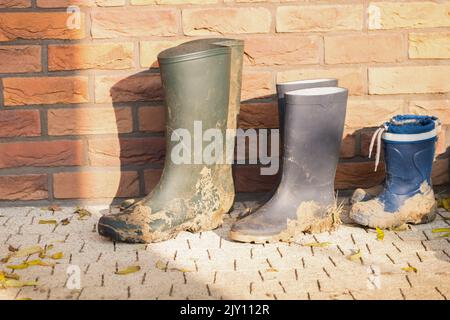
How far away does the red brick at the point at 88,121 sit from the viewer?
9.54ft

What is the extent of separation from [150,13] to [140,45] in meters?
0.13

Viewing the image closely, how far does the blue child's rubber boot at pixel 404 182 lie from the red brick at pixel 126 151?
0.84 meters

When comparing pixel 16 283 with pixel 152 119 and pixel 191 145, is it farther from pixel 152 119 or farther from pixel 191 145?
pixel 152 119

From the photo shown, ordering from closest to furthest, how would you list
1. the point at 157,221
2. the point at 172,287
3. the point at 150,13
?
the point at 172,287
the point at 157,221
the point at 150,13

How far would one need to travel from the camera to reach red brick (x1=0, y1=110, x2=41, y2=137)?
2896mm

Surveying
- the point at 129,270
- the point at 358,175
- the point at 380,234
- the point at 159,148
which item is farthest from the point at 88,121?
the point at 380,234

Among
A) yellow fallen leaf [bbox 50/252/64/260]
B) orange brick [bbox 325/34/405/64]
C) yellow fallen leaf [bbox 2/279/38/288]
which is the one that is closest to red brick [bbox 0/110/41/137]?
yellow fallen leaf [bbox 50/252/64/260]

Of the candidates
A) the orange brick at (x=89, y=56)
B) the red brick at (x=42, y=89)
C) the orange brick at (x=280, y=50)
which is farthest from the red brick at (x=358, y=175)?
the red brick at (x=42, y=89)

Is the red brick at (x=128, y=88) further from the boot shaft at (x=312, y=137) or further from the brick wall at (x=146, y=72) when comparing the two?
the boot shaft at (x=312, y=137)

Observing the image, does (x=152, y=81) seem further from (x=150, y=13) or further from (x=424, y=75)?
(x=424, y=75)

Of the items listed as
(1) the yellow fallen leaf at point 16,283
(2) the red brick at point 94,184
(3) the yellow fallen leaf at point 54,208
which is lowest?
(1) the yellow fallen leaf at point 16,283

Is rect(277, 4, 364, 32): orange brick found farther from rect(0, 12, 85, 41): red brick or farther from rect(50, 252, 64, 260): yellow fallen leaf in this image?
rect(50, 252, 64, 260): yellow fallen leaf

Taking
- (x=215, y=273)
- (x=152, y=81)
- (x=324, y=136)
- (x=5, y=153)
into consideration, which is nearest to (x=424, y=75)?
(x=324, y=136)

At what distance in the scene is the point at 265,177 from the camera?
300 centimetres
